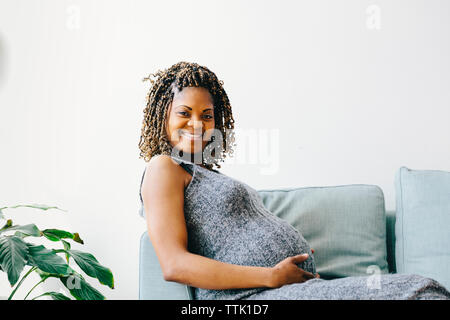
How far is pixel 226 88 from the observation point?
162 cm

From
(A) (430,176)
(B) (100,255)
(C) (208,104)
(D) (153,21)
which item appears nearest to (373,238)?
(A) (430,176)

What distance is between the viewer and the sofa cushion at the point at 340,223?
1.22 metres

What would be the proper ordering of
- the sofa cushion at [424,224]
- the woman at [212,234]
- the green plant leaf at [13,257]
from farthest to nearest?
the sofa cushion at [424,224] < the green plant leaf at [13,257] < the woman at [212,234]

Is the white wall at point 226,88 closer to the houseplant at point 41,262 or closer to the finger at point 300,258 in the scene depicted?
the houseplant at point 41,262

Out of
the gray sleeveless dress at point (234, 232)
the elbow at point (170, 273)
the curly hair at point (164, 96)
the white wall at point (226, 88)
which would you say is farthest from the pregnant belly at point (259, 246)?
the white wall at point (226, 88)

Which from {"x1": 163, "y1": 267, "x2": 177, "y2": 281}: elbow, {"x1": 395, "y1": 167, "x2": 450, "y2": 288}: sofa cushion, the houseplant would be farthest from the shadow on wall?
{"x1": 395, "y1": 167, "x2": 450, "y2": 288}: sofa cushion

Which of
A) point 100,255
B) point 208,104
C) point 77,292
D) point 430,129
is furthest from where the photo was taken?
point 100,255

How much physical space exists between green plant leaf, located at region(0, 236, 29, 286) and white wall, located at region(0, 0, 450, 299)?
19.8 inches

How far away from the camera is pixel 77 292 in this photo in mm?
1242

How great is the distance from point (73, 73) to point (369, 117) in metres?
1.15

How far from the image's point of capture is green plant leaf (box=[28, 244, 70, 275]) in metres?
1.12

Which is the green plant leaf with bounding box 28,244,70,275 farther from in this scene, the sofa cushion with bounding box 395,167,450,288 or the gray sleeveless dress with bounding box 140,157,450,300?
the sofa cushion with bounding box 395,167,450,288

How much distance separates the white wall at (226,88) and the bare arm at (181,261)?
27.4 inches
